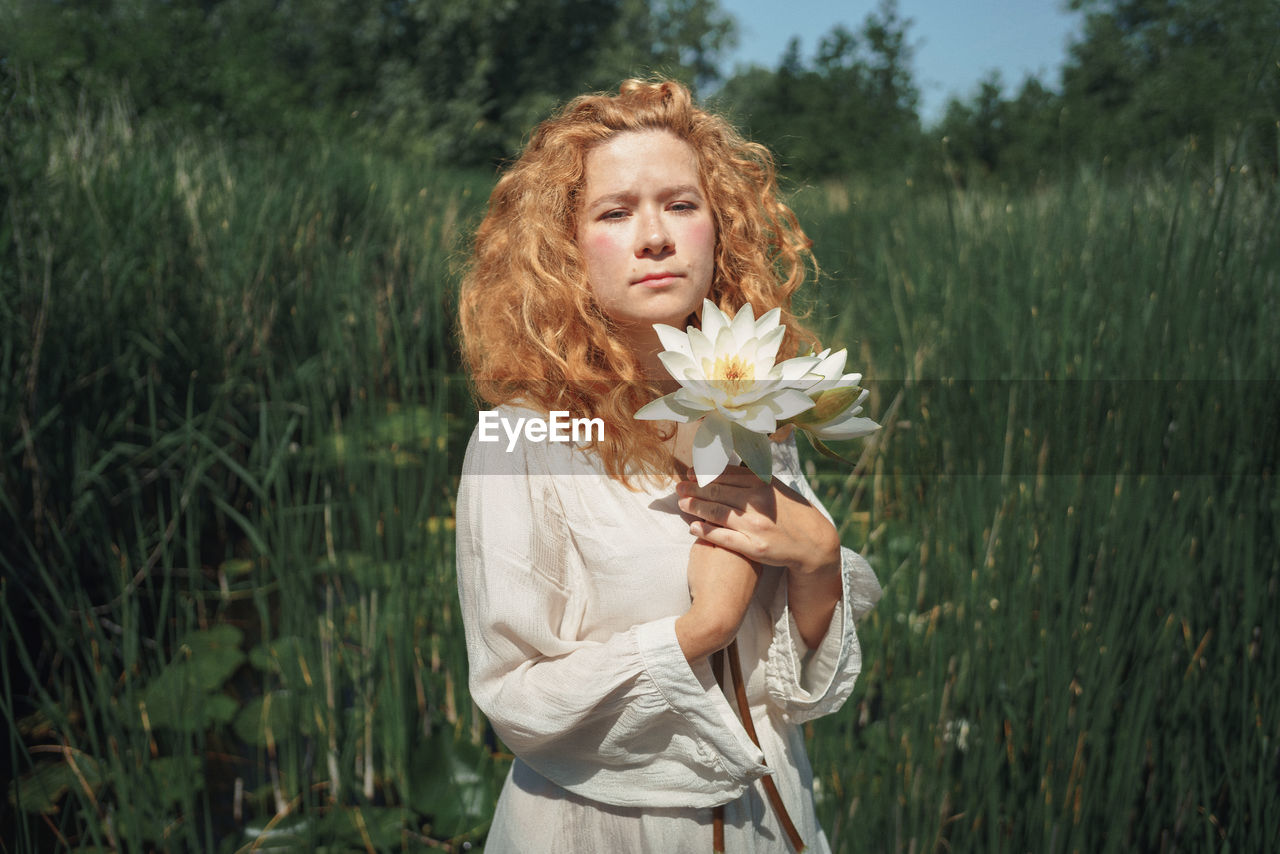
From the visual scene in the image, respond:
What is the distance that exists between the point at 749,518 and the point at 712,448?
11cm

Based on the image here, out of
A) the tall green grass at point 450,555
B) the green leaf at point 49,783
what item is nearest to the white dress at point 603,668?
the tall green grass at point 450,555

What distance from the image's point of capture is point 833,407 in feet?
2.14

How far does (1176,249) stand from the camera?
2059mm

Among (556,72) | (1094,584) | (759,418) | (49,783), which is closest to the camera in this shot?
(759,418)

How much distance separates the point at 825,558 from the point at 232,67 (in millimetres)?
6835

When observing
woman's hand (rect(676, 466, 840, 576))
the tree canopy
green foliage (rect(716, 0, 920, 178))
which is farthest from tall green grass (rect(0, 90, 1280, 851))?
green foliage (rect(716, 0, 920, 178))

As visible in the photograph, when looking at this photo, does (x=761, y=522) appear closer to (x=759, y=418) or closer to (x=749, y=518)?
(x=749, y=518)

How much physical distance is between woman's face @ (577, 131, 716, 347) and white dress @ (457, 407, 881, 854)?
0.52 ft

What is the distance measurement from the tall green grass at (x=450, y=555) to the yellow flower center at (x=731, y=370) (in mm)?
648

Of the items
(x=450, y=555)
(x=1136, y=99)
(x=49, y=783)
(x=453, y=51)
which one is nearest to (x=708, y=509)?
(x=450, y=555)

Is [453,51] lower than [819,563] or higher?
higher

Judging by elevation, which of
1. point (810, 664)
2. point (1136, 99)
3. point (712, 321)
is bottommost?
point (810, 664)

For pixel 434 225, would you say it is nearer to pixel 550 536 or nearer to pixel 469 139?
pixel 550 536

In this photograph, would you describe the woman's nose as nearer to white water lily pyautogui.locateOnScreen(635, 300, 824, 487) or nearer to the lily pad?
white water lily pyautogui.locateOnScreen(635, 300, 824, 487)
